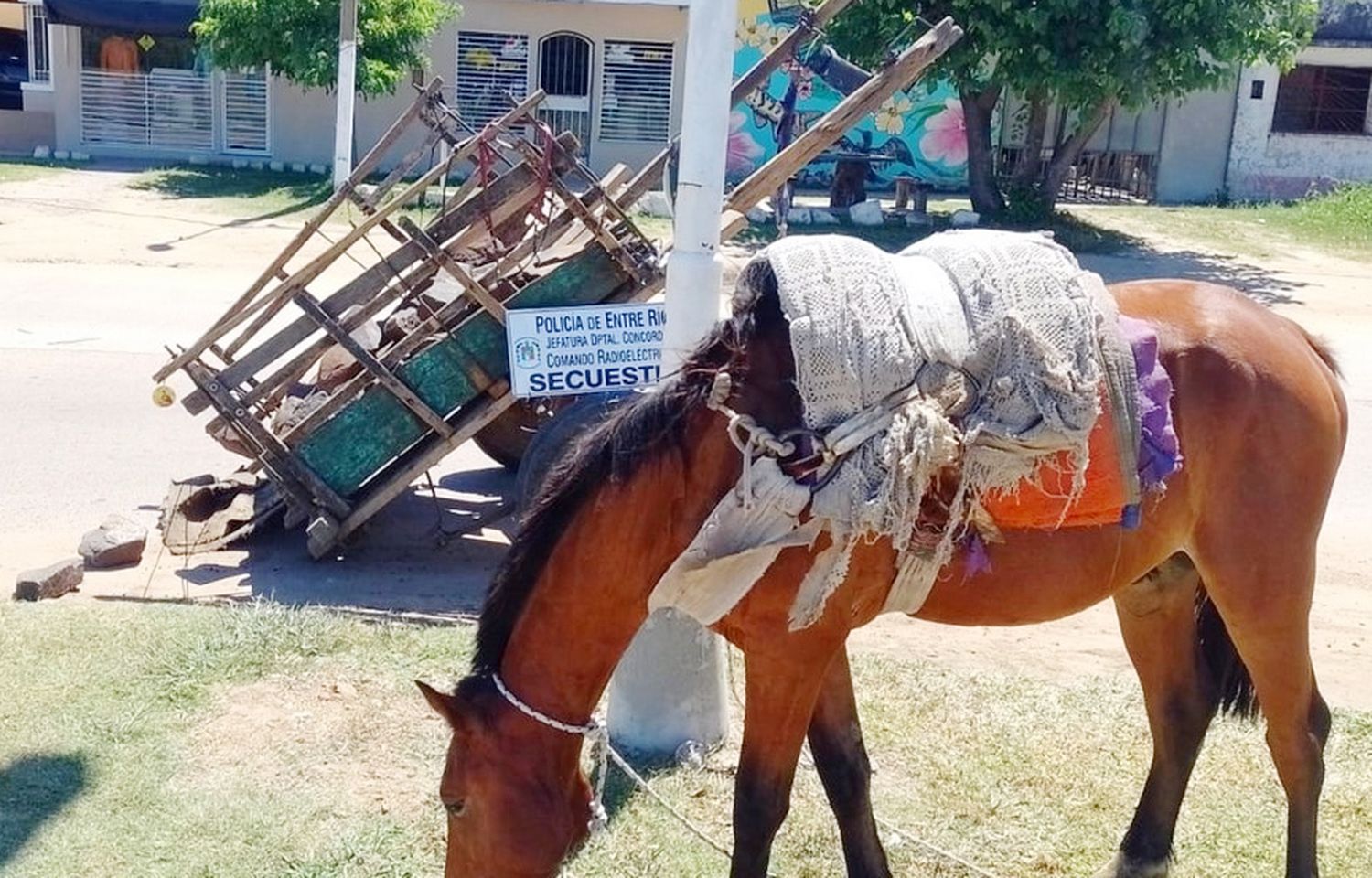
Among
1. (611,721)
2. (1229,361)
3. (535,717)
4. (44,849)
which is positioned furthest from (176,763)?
(1229,361)

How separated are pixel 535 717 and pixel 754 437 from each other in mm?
745

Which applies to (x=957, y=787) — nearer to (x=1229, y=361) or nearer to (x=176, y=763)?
(x=1229, y=361)

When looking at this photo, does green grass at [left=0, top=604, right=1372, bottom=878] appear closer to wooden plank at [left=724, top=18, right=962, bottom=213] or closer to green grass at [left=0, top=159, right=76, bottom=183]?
wooden plank at [left=724, top=18, right=962, bottom=213]

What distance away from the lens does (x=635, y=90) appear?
77.6 feet

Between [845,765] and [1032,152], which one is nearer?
[845,765]

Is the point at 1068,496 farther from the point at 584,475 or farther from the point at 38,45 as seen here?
the point at 38,45

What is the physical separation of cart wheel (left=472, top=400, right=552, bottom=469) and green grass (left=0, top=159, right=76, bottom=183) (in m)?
15.3

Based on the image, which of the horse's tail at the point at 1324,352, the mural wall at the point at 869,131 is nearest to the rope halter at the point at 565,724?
the horse's tail at the point at 1324,352

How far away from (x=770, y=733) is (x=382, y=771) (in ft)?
5.47

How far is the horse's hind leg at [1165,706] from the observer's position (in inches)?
158

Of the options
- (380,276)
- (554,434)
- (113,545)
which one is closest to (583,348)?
(554,434)

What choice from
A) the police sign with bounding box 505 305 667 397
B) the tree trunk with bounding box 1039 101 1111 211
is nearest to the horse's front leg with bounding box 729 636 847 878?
the police sign with bounding box 505 305 667 397

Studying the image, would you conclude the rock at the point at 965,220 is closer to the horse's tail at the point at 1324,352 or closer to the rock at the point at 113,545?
the rock at the point at 113,545

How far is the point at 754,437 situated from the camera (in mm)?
2996
